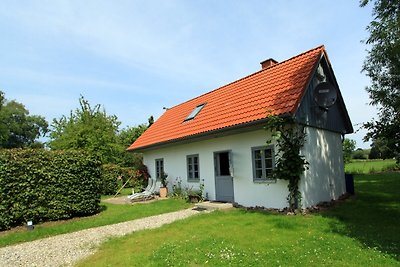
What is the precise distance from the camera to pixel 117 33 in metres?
10.9

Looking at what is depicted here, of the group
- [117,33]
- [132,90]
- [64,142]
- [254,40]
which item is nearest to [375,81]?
[254,40]

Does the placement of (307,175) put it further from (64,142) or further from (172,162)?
(64,142)

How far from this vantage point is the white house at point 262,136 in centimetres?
1080

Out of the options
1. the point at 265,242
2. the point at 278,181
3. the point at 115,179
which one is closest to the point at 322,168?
the point at 278,181

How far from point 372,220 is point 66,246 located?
8.61 meters

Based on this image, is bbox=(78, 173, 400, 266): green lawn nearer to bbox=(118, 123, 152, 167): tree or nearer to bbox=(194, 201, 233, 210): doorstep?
bbox=(194, 201, 233, 210): doorstep

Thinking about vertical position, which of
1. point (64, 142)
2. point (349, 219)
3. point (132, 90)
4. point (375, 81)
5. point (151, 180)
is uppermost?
point (132, 90)

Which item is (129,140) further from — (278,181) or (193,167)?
(278,181)

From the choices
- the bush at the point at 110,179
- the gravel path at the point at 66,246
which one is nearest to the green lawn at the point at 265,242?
the gravel path at the point at 66,246

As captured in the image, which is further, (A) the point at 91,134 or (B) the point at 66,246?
(A) the point at 91,134

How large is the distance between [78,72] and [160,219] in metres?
8.94

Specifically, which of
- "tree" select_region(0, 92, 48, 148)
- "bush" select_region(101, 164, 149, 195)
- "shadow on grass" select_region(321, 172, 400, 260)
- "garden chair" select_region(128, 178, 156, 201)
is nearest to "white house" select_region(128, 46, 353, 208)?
"shadow on grass" select_region(321, 172, 400, 260)

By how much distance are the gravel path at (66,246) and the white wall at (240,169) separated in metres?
2.92

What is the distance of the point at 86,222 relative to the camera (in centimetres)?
1040
